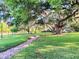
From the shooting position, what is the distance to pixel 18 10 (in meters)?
16.2

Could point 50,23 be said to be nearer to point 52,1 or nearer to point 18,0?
point 18,0

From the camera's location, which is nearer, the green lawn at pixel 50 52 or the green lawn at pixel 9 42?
the green lawn at pixel 50 52

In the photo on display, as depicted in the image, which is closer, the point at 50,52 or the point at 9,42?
the point at 50,52

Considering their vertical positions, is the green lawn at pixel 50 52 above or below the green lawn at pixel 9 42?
below

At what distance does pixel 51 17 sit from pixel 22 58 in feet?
85.0

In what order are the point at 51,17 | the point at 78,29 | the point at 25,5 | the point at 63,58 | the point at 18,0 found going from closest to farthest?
the point at 63,58 < the point at 18,0 < the point at 25,5 < the point at 51,17 < the point at 78,29

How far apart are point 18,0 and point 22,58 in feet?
17.1

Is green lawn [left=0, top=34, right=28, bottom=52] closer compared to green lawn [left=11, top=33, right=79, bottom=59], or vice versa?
green lawn [left=11, top=33, right=79, bottom=59]

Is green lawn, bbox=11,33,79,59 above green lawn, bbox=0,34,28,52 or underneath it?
underneath

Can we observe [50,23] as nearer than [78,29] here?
Yes

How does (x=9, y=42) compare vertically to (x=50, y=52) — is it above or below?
above

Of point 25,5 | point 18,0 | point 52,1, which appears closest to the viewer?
point 52,1

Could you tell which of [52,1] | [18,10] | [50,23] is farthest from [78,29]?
[52,1]

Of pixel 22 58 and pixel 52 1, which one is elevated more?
pixel 52 1
